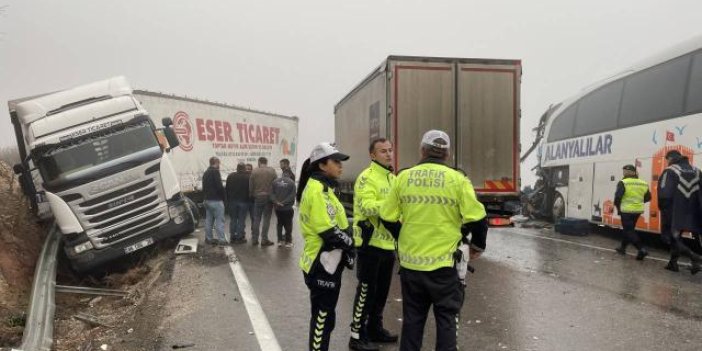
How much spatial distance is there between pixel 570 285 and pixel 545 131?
378 inches

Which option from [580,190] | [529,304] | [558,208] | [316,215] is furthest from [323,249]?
[558,208]

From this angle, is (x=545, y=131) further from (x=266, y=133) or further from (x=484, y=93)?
(x=266, y=133)

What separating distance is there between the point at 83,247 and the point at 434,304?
7499 millimetres

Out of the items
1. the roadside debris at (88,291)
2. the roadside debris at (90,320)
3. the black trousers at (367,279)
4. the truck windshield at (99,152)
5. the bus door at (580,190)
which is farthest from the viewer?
the bus door at (580,190)

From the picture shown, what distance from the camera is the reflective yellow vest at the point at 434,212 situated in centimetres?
358

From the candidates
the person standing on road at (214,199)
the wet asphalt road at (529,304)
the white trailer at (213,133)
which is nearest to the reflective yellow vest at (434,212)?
the wet asphalt road at (529,304)

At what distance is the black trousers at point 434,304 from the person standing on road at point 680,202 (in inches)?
231

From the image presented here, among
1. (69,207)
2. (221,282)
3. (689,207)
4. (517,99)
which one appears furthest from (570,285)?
(69,207)

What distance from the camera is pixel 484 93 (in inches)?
362

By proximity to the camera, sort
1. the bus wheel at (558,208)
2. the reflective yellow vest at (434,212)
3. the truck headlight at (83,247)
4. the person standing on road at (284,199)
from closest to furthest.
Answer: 1. the reflective yellow vest at (434,212)
2. the truck headlight at (83,247)
3. the person standing on road at (284,199)
4. the bus wheel at (558,208)

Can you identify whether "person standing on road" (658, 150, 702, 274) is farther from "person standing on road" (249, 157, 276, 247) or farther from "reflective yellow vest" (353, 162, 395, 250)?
"person standing on road" (249, 157, 276, 247)

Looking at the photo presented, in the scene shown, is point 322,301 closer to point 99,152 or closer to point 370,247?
point 370,247

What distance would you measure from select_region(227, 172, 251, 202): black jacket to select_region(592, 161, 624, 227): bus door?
8.00m

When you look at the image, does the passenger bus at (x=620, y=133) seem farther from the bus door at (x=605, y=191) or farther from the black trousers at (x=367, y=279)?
the black trousers at (x=367, y=279)
